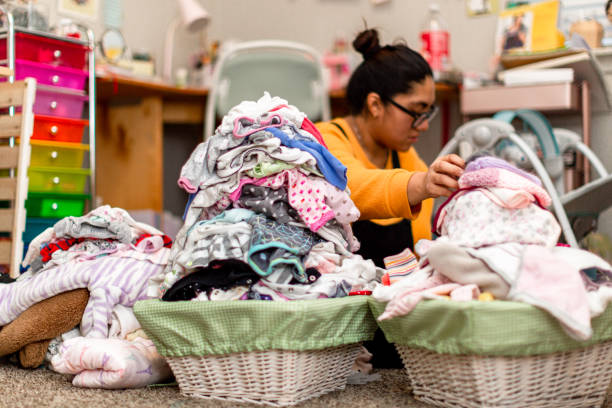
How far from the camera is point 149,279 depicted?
1357 mm

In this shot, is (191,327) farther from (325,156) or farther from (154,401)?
(325,156)

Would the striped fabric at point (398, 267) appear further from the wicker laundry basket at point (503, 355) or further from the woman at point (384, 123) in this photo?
the woman at point (384, 123)

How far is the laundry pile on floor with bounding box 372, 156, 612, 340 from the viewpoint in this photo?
95 centimetres

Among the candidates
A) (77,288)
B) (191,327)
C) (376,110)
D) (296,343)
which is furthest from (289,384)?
(376,110)

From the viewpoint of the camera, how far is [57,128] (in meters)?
2.11

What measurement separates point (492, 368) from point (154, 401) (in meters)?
0.57

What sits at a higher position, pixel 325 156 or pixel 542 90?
pixel 542 90

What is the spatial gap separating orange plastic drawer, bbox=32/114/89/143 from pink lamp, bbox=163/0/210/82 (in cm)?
106

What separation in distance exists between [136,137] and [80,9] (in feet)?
2.02

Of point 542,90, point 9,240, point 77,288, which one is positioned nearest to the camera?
point 77,288

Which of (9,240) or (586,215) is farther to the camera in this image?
(586,215)

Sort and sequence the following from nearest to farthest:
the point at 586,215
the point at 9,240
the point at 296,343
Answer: the point at 296,343 < the point at 9,240 < the point at 586,215

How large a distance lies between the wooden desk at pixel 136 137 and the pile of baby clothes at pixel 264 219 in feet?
5.43

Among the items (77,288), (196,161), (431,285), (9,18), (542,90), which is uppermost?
(9,18)
